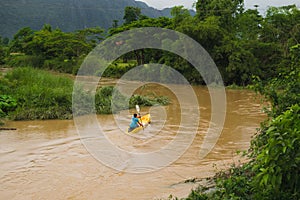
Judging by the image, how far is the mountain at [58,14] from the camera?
286 ft

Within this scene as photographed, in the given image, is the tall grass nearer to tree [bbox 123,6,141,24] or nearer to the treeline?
the treeline

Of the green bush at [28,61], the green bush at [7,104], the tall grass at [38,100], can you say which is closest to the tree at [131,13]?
the green bush at [28,61]

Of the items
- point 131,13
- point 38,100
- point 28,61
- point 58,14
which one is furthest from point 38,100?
point 58,14

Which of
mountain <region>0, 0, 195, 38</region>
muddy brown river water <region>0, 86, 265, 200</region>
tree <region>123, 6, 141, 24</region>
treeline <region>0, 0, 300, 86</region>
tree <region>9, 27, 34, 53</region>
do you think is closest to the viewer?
muddy brown river water <region>0, 86, 265, 200</region>

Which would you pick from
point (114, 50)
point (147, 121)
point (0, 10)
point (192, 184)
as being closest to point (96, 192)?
point (192, 184)

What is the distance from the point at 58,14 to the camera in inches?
4358

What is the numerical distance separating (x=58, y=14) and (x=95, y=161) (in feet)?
363

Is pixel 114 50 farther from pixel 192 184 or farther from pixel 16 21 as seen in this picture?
pixel 16 21

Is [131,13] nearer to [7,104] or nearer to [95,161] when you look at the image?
[7,104]

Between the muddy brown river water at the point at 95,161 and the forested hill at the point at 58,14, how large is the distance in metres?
76.8

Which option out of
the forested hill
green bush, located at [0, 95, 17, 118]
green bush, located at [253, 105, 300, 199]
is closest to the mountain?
the forested hill

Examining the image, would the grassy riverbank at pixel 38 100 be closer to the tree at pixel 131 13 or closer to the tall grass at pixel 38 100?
the tall grass at pixel 38 100

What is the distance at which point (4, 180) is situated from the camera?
6.49m

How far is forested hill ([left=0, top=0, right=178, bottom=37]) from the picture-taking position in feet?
286
